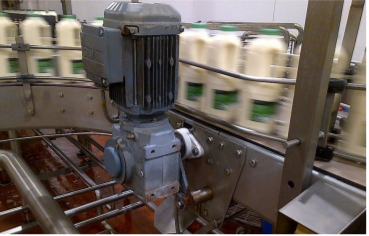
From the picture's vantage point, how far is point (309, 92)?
55 centimetres

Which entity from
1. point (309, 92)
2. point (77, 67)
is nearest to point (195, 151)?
point (309, 92)

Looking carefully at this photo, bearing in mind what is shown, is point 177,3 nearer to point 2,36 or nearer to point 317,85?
point 2,36

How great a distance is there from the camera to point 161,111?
0.75 meters

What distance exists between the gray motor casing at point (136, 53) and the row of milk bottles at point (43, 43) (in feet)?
1.95

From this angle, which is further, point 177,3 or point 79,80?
point 177,3

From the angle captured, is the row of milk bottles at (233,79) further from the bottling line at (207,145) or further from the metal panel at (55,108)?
the metal panel at (55,108)

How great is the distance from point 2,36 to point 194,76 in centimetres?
93

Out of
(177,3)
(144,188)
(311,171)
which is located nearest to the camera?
(311,171)

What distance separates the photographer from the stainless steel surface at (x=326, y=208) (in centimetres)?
50

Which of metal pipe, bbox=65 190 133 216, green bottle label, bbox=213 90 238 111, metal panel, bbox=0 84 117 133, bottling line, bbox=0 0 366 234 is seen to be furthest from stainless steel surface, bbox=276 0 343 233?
metal pipe, bbox=65 190 133 216

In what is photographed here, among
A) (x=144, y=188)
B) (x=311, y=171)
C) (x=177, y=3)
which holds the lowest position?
(x=144, y=188)

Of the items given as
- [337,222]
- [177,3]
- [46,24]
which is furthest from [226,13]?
[337,222]

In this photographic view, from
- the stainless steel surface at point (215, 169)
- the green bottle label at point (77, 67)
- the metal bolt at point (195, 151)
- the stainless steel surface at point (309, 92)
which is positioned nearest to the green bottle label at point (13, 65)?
the green bottle label at point (77, 67)

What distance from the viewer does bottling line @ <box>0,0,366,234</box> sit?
0.52 metres
